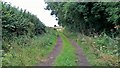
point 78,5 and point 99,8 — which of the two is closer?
point 99,8

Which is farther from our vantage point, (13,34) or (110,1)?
(110,1)

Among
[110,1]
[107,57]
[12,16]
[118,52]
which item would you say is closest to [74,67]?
[107,57]

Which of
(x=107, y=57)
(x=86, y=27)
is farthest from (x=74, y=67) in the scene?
(x=86, y=27)

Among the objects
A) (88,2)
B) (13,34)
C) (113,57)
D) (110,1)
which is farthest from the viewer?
(88,2)

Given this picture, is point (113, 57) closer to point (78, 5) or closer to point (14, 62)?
point (14, 62)

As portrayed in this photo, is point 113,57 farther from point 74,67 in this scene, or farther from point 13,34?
point 13,34

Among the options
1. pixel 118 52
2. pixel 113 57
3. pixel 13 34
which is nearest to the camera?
pixel 113 57

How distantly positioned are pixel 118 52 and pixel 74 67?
3.36 m

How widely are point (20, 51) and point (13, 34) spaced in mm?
3671

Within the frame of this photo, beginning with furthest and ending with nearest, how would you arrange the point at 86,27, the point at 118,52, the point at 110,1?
the point at 86,27
the point at 110,1
the point at 118,52

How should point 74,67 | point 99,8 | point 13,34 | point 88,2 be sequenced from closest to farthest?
point 74,67
point 13,34
point 99,8
point 88,2

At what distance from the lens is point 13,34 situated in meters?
17.6

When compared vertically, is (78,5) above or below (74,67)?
above

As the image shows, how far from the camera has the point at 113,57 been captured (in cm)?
1293
